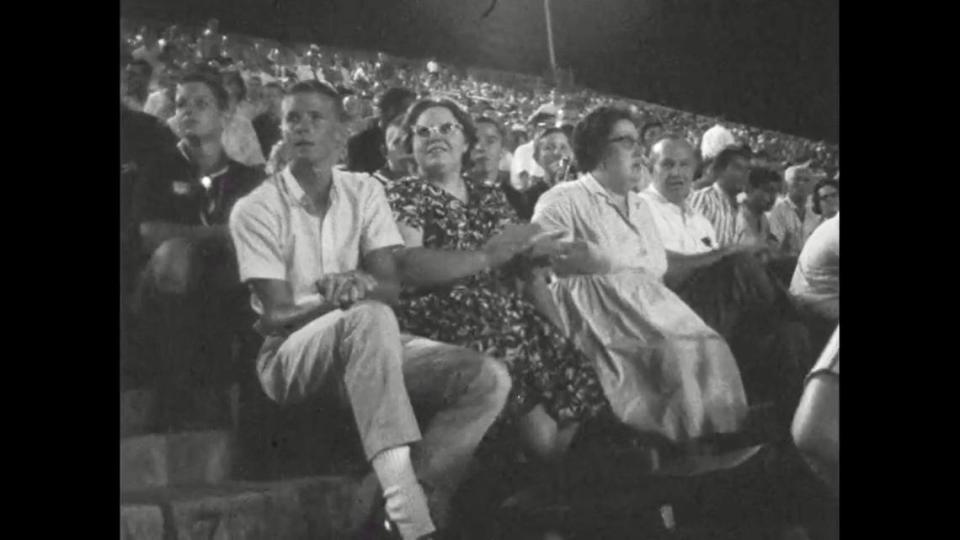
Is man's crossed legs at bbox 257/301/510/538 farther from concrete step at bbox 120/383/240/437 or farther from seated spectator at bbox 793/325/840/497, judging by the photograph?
seated spectator at bbox 793/325/840/497

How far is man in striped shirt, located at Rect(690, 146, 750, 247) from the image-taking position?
23.1 feet

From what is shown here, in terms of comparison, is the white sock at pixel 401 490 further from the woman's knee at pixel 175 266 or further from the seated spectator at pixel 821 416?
the seated spectator at pixel 821 416

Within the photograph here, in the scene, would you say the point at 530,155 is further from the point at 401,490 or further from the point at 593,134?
the point at 401,490

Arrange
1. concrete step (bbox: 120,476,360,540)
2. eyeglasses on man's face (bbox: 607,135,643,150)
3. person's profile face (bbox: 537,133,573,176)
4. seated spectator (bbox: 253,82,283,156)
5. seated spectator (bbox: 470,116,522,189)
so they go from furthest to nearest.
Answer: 1. eyeglasses on man's face (bbox: 607,135,643,150)
2. person's profile face (bbox: 537,133,573,176)
3. seated spectator (bbox: 470,116,522,189)
4. seated spectator (bbox: 253,82,283,156)
5. concrete step (bbox: 120,476,360,540)

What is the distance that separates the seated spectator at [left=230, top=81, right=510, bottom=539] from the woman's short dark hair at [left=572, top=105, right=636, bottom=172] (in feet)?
3.10

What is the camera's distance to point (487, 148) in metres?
6.64

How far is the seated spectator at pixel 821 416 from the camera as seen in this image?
23.0 ft

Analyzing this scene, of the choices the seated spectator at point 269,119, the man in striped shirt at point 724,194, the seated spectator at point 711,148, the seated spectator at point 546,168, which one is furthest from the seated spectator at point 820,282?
the seated spectator at point 269,119

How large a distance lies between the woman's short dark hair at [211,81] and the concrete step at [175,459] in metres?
1.34

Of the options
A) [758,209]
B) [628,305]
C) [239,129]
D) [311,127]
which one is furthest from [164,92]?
[758,209]

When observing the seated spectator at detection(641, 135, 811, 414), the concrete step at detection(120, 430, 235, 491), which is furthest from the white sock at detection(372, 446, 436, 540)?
the seated spectator at detection(641, 135, 811, 414)
